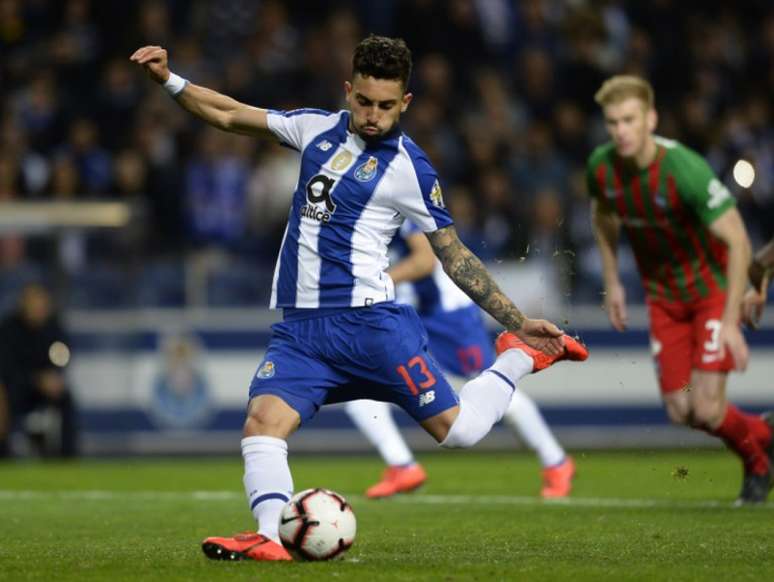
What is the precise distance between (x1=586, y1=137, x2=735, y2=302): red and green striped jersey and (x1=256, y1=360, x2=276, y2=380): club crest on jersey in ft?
10.4

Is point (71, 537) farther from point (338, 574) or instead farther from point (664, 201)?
point (664, 201)

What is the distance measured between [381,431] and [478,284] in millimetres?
4048

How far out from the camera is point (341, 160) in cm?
700

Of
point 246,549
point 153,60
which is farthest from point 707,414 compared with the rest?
point 153,60

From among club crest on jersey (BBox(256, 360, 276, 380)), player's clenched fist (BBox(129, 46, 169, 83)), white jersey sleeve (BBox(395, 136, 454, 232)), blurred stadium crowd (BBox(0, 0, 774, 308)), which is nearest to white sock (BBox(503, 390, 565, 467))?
blurred stadium crowd (BBox(0, 0, 774, 308))

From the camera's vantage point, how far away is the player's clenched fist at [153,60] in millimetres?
7000

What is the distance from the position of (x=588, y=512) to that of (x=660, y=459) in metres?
5.78

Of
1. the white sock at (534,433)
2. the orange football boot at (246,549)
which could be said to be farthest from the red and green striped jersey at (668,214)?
the orange football boot at (246,549)

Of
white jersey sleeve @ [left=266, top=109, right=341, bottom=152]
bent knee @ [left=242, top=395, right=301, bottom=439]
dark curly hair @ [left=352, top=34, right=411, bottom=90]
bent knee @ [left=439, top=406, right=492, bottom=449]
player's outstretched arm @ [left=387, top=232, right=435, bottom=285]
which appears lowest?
bent knee @ [left=439, top=406, right=492, bottom=449]

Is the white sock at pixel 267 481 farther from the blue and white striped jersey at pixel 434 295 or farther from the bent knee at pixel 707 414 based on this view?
the blue and white striped jersey at pixel 434 295

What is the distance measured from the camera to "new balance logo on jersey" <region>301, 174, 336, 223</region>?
6988mm

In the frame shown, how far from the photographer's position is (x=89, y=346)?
53.3 feet

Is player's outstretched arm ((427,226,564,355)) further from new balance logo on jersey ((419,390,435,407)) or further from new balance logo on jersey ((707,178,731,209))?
new balance logo on jersey ((707,178,731,209))

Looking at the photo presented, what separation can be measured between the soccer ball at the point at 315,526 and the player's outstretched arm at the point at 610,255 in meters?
3.31
